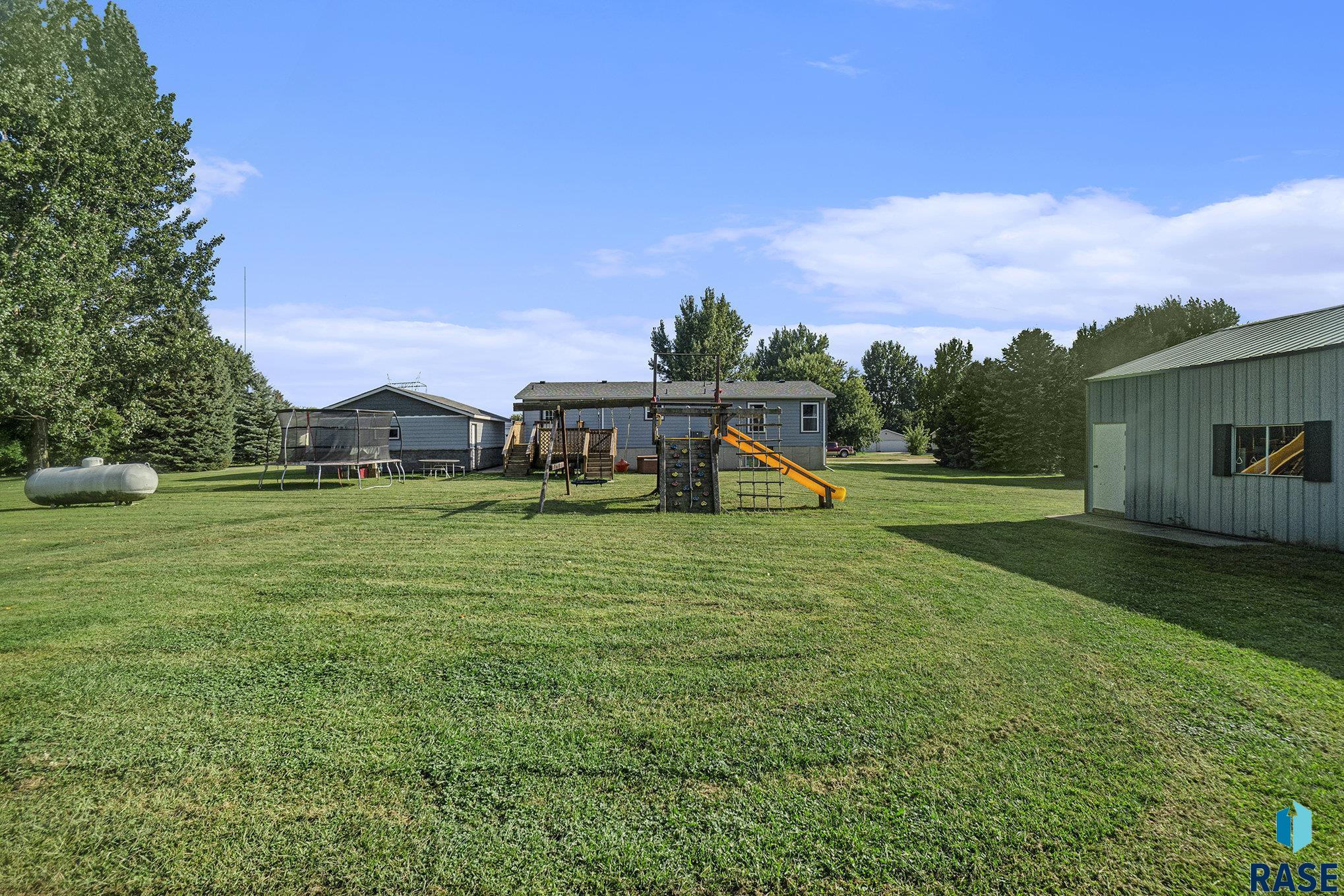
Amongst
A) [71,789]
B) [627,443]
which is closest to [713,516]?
[71,789]

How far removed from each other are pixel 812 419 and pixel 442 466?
1815 cm

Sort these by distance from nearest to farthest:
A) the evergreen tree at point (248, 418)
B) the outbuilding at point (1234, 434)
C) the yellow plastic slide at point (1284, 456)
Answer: the outbuilding at point (1234, 434) → the yellow plastic slide at point (1284, 456) → the evergreen tree at point (248, 418)

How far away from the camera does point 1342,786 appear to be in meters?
3.49

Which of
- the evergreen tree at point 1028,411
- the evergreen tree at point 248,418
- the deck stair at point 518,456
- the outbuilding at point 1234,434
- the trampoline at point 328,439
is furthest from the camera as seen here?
the evergreen tree at point 248,418

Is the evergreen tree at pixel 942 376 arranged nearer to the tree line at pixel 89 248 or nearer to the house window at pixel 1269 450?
the house window at pixel 1269 450

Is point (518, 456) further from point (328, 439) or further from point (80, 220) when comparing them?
point (80, 220)

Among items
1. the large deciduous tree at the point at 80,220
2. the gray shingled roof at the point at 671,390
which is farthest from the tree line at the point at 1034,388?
the large deciduous tree at the point at 80,220

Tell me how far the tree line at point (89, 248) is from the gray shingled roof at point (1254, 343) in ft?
98.3

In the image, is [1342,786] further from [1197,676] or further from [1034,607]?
[1034,607]

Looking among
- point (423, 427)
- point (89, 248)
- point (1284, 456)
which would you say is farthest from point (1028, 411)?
point (89, 248)

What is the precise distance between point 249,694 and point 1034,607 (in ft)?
22.6

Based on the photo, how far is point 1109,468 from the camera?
14953mm

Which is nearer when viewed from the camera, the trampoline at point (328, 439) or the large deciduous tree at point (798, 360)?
the trampoline at point (328, 439)

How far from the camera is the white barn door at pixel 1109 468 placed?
47.8 ft
